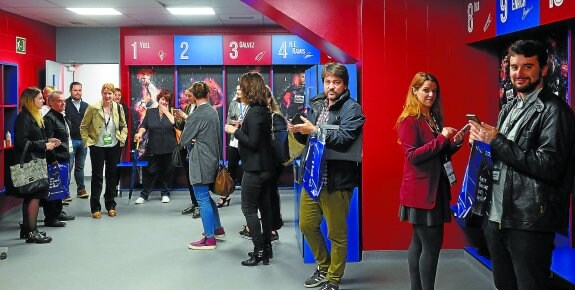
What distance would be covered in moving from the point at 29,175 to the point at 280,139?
8.00ft

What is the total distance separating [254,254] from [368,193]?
107 cm

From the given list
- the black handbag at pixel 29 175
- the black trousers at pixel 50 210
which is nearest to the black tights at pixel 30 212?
the black handbag at pixel 29 175

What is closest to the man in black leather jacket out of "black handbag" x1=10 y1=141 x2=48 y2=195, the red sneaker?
the red sneaker

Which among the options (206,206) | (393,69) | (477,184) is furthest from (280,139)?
(477,184)

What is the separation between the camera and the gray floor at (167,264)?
412 centimetres

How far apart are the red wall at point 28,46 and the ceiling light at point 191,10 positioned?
2.24 metres

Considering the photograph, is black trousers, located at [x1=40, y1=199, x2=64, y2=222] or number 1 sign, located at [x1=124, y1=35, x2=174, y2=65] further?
number 1 sign, located at [x1=124, y1=35, x2=174, y2=65]

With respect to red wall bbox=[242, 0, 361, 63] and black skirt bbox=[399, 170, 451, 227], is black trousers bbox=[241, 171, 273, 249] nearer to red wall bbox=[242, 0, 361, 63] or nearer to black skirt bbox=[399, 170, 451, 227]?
red wall bbox=[242, 0, 361, 63]

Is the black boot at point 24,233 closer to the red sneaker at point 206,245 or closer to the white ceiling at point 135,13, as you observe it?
the red sneaker at point 206,245

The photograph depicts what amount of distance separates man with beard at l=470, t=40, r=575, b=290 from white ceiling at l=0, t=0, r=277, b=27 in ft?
17.0

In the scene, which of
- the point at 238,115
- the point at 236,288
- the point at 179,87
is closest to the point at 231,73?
the point at 179,87

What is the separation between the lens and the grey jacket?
15.9 ft

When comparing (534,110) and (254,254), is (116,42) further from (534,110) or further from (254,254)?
(534,110)

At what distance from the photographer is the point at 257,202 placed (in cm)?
445
